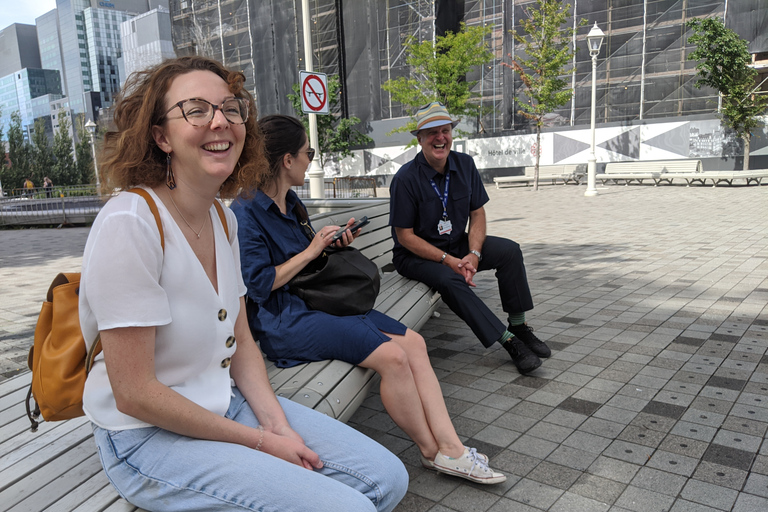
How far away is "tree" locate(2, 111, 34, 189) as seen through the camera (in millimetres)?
41175

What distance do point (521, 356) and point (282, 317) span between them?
1881 millimetres

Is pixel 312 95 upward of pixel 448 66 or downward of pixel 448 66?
downward

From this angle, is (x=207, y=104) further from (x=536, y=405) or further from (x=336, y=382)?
(x=536, y=405)

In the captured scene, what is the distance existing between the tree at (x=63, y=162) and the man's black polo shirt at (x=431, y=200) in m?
46.3

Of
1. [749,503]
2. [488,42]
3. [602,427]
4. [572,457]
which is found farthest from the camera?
[488,42]

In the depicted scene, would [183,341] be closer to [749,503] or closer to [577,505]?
[577,505]

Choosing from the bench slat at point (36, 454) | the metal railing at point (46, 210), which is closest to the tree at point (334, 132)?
the metal railing at point (46, 210)

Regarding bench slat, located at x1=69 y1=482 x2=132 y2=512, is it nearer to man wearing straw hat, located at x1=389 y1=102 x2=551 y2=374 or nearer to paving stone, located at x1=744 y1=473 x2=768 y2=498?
paving stone, located at x1=744 y1=473 x2=768 y2=498

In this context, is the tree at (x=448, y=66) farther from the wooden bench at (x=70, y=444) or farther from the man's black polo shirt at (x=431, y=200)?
the wooden bench at (x=70, y=444)

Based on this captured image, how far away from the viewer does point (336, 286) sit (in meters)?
2.76

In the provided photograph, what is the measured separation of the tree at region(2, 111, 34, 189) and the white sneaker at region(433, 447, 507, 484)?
153ft

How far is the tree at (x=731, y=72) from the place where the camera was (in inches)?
900

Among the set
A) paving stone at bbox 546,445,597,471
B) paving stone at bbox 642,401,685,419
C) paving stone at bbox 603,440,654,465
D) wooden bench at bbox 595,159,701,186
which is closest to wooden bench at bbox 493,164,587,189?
wooden bench at bbox 595,159,701,186

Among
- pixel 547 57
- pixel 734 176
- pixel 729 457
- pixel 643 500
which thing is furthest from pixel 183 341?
pixel 547 57
